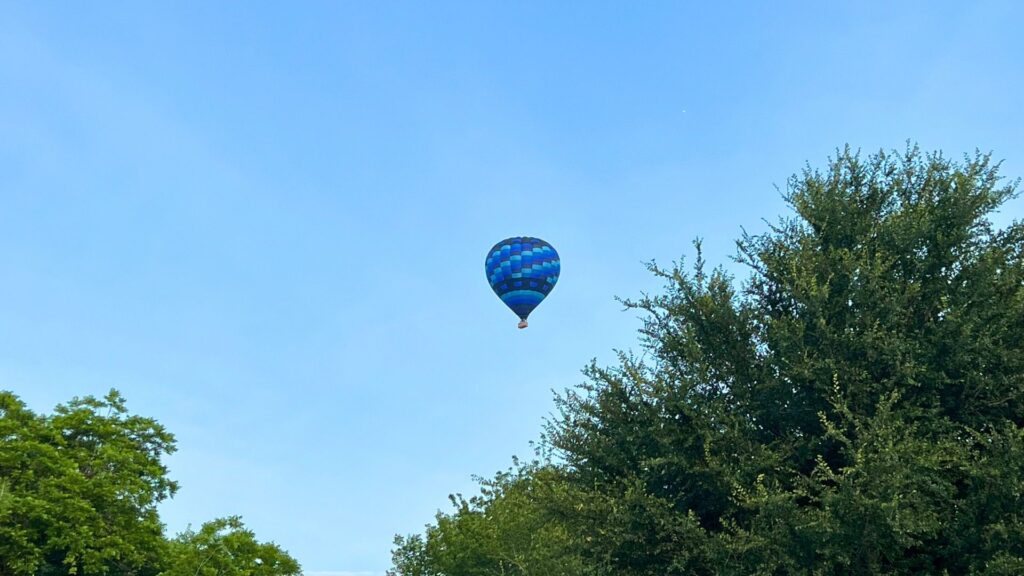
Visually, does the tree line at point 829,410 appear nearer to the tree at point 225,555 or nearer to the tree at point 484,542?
the tree at point 484,542

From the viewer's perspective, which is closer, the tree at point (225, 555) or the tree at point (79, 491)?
the tree at point (79, 491)

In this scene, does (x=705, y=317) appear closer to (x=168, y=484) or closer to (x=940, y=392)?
(x=940, y=392)

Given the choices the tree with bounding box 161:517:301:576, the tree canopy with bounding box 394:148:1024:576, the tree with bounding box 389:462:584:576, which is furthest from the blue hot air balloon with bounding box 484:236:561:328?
the tree canopy with bounding box 394:148:1024:576

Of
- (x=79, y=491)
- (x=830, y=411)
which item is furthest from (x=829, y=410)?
(x=79, y=491)

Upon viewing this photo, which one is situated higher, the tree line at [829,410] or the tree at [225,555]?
the tree at [225,555]

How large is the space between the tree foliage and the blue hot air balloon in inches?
834

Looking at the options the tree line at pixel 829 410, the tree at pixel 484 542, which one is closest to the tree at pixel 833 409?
the tree line at pixel 829 410

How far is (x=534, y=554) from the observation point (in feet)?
141

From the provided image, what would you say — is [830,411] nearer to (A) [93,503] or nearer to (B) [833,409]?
(B) [833,409]

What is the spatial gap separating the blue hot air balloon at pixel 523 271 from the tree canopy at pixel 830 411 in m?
26.7

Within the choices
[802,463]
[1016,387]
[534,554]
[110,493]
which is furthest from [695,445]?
[110,493]

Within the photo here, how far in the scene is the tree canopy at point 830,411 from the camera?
20953mm

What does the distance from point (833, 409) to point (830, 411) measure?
0.09m

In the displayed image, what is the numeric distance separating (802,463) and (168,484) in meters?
41.1
